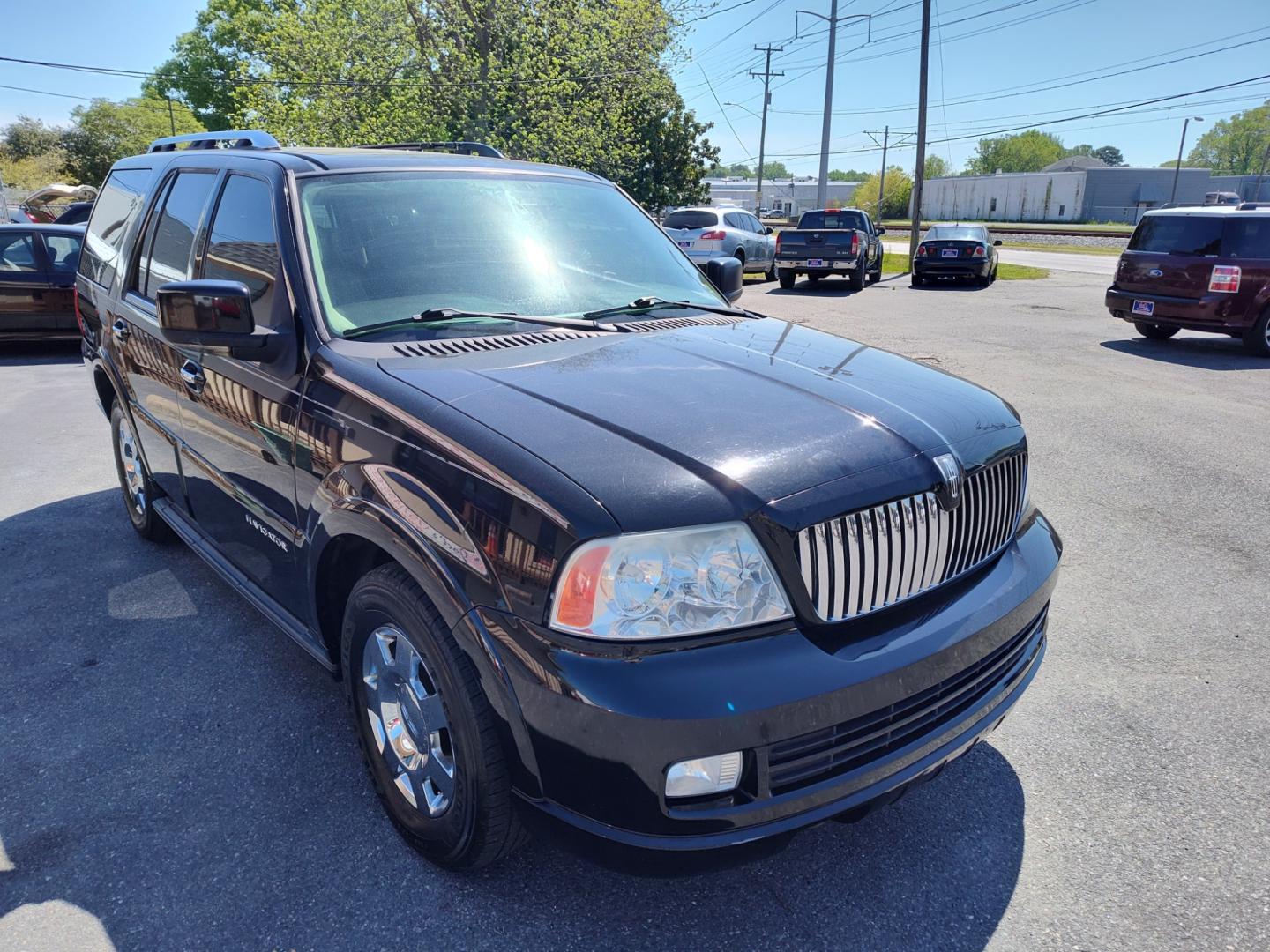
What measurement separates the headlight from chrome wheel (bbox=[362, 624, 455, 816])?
0.53 metres

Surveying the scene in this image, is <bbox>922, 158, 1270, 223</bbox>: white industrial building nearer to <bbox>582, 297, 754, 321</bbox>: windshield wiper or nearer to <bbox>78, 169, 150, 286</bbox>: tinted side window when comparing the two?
<bbox>582, 297, 754, 321</bbox>: windshield wiper

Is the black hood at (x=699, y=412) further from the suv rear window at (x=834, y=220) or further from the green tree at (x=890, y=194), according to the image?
the green tree at (x=890, y=194)

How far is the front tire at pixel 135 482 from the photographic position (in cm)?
451

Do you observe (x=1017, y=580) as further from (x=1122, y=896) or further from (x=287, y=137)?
(x=287, y=137)

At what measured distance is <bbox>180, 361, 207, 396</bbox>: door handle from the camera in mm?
3314

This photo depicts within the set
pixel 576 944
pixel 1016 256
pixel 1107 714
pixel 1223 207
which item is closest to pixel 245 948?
pixel 576 944

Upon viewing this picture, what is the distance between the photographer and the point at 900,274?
2597 cm

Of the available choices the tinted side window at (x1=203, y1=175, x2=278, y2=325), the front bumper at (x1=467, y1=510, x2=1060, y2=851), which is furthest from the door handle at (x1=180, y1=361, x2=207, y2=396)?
the front bumper at (x1=467, y1=510, x2=1060, y2=851)

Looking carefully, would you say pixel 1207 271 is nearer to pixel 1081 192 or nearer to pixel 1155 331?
pixel 1155 331

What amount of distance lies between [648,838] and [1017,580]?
1286mm

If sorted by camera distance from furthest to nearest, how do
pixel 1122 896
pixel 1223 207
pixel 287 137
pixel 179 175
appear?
pixel 287 137, pixel 1223 207, pixel 179 175, pixel 1122 896

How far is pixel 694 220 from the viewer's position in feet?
66.4

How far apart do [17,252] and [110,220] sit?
26.3 feet

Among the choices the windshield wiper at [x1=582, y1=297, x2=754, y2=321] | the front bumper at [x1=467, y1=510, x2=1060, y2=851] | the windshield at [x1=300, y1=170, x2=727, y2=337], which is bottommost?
the front bumper at [x1=467, y1=510, x2=1060, y2=851]
